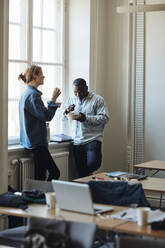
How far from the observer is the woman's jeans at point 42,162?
594 centimetres

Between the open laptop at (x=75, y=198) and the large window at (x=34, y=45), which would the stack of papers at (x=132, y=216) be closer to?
the open laptop at (x=75, y=198)

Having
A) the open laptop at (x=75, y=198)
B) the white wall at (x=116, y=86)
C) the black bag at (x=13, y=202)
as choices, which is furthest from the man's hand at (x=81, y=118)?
the open laptop at (x=75, y=198)

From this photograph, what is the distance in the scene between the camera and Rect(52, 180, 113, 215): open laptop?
357 cm

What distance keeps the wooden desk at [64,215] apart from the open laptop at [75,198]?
43 mm

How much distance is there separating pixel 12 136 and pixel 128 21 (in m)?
2.53

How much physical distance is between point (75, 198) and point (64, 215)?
0.15 metres

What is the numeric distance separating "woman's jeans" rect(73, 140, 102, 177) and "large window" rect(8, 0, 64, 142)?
0.61 m

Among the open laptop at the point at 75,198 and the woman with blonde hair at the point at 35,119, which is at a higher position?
the woman with blonde hair at the point at 35,119

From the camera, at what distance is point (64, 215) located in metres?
3.65

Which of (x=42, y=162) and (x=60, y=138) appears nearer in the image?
(x=42, y=162)

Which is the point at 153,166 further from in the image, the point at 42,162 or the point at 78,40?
the point at 78,40

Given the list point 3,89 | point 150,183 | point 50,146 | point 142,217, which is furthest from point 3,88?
point 142,217

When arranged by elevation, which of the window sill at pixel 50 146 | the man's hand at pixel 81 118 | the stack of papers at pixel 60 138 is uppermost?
the man's hand at pixel 81 118

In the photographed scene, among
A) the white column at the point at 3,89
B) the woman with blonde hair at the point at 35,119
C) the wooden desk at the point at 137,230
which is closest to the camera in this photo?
the wooden desk at the point at 137,230
